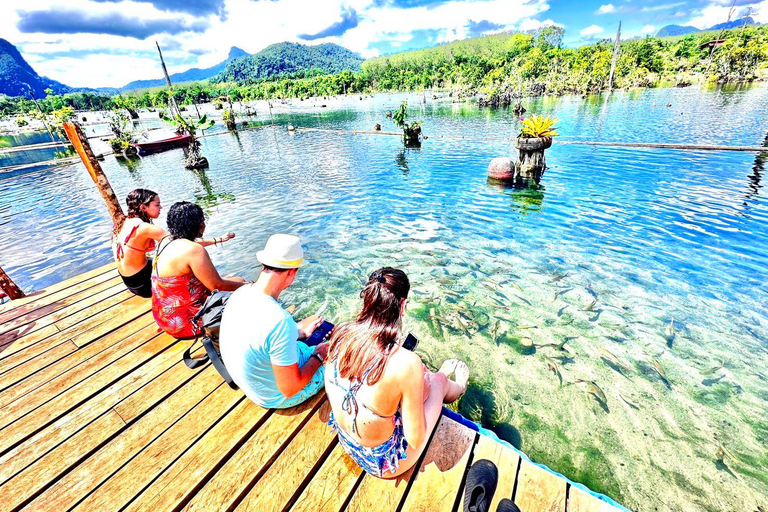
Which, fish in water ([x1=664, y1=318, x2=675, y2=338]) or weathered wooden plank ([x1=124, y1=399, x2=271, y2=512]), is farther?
fish in water ([x1=664, y1=318, x2=675, y2=338])

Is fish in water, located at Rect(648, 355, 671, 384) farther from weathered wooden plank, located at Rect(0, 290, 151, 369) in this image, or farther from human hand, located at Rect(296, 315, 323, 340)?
weathered wooden plank, located at Rect(0, 290, 151, 369)

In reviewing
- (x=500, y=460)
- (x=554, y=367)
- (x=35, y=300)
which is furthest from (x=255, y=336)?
(x=35, y=300)

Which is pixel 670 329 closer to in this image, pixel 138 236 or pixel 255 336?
pixel 255 336

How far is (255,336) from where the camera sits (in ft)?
8.54

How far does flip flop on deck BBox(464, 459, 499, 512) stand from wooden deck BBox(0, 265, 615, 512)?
0.49 ft

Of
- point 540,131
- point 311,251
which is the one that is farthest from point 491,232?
point 540,131

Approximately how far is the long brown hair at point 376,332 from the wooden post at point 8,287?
7.83 m

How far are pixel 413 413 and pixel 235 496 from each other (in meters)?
1.64

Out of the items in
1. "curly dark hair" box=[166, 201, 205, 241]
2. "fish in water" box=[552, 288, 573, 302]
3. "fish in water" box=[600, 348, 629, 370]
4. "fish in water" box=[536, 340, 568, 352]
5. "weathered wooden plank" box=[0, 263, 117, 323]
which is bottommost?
"fish in water" box=[600, 348, 629, 370]

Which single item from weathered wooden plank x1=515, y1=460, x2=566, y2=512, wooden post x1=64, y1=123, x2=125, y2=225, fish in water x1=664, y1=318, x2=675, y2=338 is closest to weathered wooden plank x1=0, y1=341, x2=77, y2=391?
wooden post x1=64, y1=123, x2=125, y2=225

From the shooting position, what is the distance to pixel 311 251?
9664mm

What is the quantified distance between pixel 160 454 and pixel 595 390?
18.5ft

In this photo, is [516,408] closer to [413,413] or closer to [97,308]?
[413,413]

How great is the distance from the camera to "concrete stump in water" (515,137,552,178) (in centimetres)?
1339
